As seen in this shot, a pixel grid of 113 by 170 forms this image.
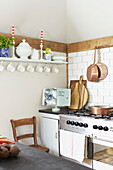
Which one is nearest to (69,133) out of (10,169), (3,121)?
(3,121)

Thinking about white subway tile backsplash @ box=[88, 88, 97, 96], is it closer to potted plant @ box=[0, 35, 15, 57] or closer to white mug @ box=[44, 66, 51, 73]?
white mug @ box=[44, 66, 51, 73]

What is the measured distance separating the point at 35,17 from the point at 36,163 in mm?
3035

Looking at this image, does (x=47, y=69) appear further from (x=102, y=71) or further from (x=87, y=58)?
(x=102, y=71)

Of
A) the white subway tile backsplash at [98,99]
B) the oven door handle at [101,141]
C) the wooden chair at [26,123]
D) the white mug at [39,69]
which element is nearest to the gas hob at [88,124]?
the oven door handle at [101,141]

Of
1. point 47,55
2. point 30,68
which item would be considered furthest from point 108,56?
point 30,68

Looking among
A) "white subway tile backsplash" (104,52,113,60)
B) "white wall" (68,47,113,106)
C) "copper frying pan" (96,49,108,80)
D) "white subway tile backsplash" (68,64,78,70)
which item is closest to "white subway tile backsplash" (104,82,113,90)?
"white wall" (68,47,113,106)

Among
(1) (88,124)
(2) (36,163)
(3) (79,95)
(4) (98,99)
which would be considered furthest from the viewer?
(3) (79,95)

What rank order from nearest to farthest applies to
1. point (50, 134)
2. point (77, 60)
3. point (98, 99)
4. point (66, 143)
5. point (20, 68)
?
point (66, 143)
point (20, 68)
point (50, 134)
point (98, 99)
point (77, 60)

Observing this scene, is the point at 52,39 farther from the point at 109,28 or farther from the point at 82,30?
the point at 109,28

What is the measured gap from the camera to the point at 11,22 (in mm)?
4000

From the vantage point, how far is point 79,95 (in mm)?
4578

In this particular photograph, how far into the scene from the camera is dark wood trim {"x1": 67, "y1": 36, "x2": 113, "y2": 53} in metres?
4.16

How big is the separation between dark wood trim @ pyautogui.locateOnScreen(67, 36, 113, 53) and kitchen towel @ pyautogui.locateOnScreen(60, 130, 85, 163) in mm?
1644

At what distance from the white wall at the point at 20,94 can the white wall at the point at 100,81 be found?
0.45 meters
